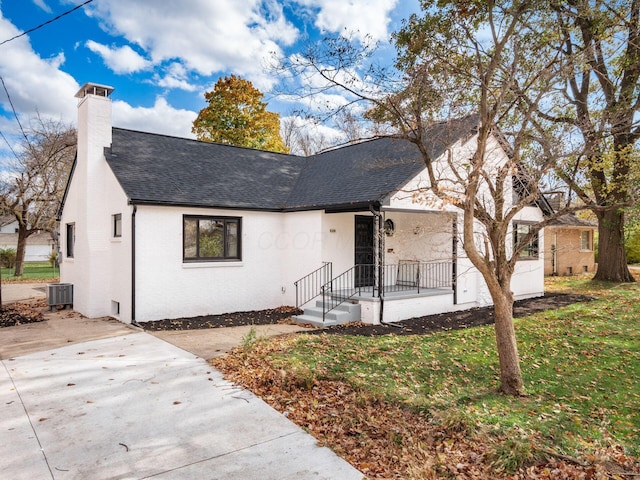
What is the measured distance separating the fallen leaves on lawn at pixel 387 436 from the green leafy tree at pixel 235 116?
24.0 metres

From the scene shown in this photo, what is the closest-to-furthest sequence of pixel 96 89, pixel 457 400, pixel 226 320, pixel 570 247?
1. pixel 457 400
2. pixel 226 320
3. pixel 96 89
4. pixel 570 247

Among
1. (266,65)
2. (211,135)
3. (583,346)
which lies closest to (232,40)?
(266,65)

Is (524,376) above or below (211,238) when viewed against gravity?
below

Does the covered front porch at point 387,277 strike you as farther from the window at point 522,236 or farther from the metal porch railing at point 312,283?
the window at point 522,236

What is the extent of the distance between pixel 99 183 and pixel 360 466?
11.4 meters

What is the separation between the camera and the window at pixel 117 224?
37.0 feet

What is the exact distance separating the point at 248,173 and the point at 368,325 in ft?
22.7

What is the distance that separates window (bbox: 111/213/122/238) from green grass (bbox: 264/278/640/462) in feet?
21.8

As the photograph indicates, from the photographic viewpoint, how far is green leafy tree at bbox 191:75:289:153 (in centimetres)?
2778

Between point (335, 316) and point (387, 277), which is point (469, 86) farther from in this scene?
point (387, 277)

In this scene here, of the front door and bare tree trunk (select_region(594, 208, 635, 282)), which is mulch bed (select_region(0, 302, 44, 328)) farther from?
bare tree trunk (select_region(594, 208, 635, 282))

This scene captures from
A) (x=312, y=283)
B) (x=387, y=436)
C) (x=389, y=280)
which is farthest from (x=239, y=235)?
(x=387, y=436)

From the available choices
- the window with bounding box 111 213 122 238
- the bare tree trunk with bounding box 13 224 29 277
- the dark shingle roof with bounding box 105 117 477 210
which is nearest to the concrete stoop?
the dark shingle roof with bounding box 105 117 477 210

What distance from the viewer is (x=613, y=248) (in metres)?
16.9
